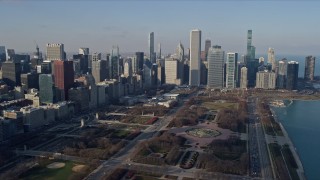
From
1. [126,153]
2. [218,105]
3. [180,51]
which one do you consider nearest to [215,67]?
[218,105]

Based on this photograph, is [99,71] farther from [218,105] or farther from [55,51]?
[218,105]

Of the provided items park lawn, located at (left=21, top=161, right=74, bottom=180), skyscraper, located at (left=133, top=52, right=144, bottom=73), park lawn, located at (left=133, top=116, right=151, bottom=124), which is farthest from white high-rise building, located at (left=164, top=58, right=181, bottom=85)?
park lawn, located at (left=21, top=161, right=74, bottom=180)

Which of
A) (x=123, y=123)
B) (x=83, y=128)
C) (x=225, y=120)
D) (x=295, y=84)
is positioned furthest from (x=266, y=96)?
(x=83, y=128)

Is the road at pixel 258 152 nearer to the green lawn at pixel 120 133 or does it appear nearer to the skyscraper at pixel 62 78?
the green lawn at pixel 120 133

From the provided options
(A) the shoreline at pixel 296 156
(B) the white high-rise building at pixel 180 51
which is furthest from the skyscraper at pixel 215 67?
(A) the shoreline at pixel 296 156

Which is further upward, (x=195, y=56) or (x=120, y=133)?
(x=195, y=56)

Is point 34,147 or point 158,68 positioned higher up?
point 158,68

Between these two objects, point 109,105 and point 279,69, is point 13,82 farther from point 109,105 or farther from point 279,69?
point 279,69
